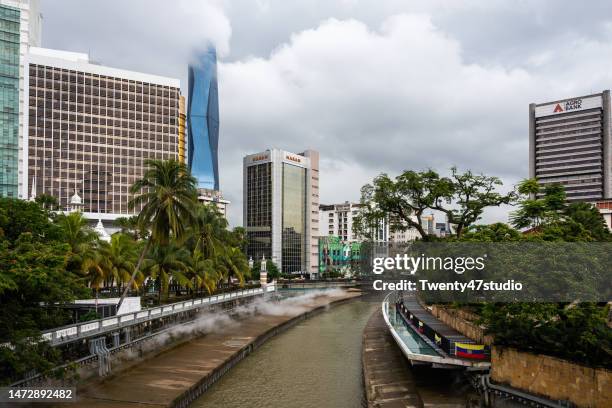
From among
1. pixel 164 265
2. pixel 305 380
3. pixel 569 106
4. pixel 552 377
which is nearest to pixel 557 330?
pixel 552 377

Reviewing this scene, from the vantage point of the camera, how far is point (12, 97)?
360 feet

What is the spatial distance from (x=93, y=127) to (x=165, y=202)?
99.8 metres

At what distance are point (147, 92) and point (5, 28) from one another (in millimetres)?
38486

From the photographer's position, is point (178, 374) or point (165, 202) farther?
point (165, 202)

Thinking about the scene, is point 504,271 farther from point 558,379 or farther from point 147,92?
point 147,92

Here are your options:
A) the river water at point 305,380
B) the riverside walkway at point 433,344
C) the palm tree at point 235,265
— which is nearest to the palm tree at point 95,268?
the river water at point 305,380

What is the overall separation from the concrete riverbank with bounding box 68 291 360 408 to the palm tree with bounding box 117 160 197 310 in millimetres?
9668

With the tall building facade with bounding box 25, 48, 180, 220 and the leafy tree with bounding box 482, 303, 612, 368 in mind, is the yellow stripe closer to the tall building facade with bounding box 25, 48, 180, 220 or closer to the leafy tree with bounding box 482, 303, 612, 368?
the leafy tree with bounding box 482, 303, 612, 368

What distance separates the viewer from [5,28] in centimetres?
10869

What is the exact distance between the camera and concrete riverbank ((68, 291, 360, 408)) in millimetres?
27688

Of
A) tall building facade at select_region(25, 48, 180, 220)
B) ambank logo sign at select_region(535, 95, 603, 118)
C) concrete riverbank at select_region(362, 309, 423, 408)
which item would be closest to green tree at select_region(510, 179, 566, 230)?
concrete riverbank at select_region(362, 309, 423, 408)

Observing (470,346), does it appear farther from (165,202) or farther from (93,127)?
(93,127)

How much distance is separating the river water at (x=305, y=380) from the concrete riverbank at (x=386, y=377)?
2.87ft

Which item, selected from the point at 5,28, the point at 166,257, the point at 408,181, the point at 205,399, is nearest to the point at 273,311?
the point at 166,257
